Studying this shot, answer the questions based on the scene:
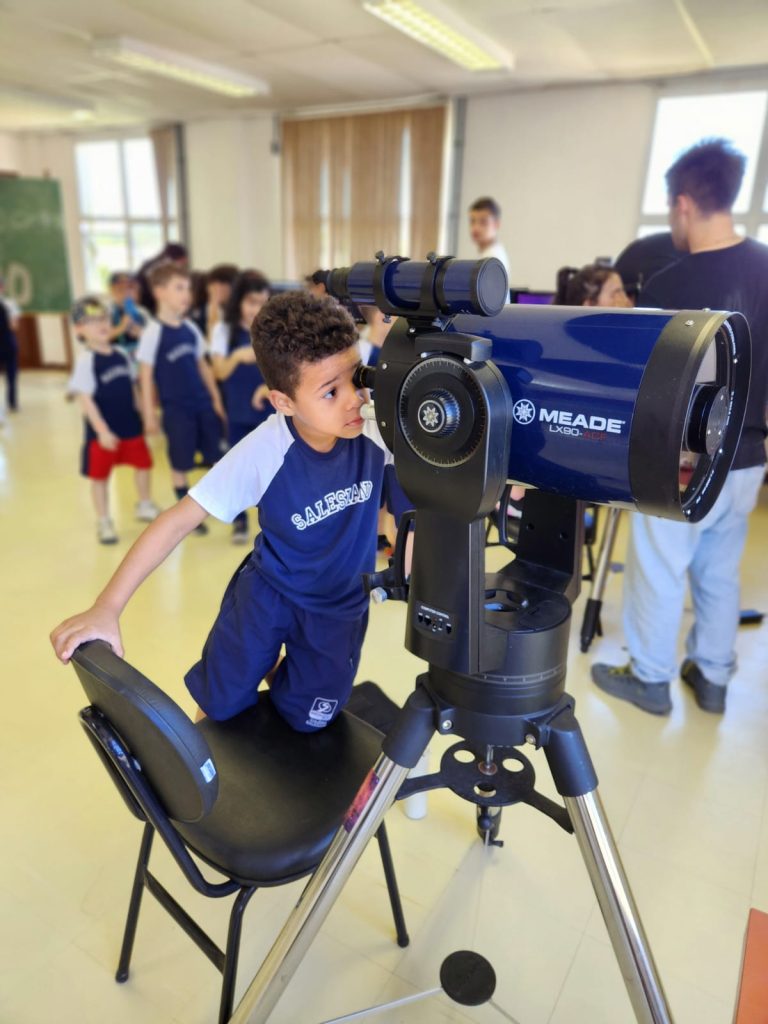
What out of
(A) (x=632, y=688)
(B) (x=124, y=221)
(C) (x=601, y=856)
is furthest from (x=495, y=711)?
(B) (x=124, y=221)

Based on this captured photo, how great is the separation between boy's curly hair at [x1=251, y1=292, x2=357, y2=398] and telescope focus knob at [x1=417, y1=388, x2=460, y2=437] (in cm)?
40

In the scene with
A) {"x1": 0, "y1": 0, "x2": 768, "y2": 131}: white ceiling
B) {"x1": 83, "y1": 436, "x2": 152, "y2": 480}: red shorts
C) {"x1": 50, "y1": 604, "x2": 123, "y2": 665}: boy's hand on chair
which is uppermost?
{"x1": 0, "y1": 0, "x2": 768, "y2": 131}: white ceiling

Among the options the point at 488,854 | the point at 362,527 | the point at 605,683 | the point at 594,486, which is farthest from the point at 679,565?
the point at 594,486

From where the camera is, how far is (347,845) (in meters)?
0.84

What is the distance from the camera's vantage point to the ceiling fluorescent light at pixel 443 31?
3.51m

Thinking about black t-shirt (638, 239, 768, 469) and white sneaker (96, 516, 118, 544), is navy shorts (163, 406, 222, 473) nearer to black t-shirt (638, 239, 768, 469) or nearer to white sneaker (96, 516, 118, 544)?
white sneaker (96, 516, 118, 544)

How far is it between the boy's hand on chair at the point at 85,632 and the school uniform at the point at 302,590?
289 mm

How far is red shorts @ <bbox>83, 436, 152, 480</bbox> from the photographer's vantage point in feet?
10.8

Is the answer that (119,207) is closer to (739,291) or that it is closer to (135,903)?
(739,291)

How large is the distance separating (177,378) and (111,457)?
1.71ft

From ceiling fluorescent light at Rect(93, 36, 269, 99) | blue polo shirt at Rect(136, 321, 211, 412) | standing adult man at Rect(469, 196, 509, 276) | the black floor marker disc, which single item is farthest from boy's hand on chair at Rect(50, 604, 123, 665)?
ceiling fluorescent light at Rect(93, 36, 269, 99)

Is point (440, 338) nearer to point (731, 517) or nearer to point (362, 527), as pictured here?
point (362, 527)

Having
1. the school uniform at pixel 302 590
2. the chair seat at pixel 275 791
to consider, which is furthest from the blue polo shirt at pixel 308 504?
the chair seat at pixel 275 791

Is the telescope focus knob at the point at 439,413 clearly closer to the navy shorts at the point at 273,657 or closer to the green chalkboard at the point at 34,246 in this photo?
the navy shorts at the point at 273,657
